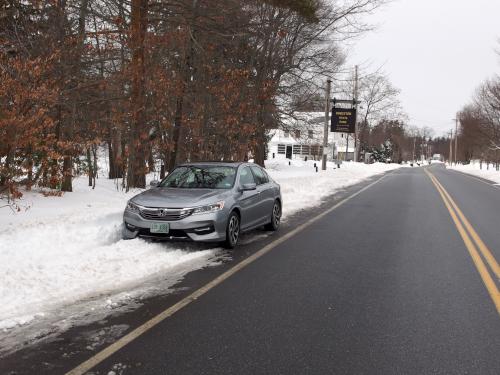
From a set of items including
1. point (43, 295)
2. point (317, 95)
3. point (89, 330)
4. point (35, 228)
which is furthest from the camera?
point (317, 95)

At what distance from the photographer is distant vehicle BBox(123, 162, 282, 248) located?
7.89 m

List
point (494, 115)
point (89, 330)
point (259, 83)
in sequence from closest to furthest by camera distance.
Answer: point (89, 330), point (259, 83), point (494, 115)

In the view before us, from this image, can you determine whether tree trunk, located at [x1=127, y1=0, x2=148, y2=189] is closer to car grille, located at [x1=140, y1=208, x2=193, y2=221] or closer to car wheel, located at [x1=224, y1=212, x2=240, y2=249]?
car wheel, located at [x1=224, y1=212, x2=240, y2=249]

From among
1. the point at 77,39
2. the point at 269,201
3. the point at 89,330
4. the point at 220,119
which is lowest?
the point at 89,330

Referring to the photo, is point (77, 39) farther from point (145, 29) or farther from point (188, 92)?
point (188, 92)

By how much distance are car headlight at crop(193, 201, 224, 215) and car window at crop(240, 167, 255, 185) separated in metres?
1.31

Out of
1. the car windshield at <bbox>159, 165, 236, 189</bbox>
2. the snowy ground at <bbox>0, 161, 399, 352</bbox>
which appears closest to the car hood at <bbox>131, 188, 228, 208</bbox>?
the car windshield at <bbox>159, 165, 236, 189</bbox>

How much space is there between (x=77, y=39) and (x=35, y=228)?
5.46 m

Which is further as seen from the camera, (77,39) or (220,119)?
(220,119)

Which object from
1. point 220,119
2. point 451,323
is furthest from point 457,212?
point 451,323

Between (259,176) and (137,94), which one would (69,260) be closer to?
(259,176)

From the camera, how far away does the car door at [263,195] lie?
9.97 meters

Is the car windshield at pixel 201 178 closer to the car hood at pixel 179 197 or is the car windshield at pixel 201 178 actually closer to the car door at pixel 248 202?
the car door at pixel 248 202

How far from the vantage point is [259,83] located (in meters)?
20.9
